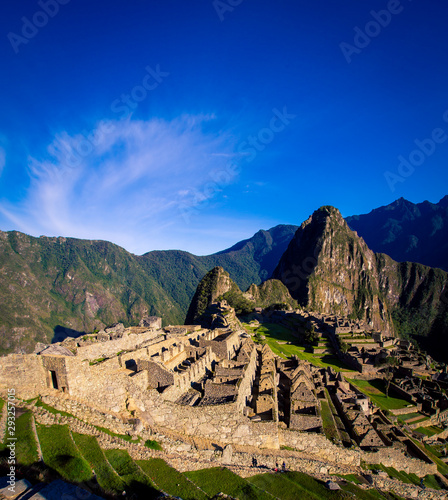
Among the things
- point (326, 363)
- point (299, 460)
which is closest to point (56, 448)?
point (299, 460)

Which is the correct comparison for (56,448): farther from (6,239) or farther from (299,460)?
(6,239)

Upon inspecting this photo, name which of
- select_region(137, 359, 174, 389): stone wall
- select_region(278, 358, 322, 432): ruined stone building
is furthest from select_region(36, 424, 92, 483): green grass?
select_region(278, 358, 322, 432): ruined stone building

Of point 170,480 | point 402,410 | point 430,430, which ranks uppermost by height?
point 170,480

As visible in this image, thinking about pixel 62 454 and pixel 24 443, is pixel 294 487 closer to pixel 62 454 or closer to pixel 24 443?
pixel 62 454

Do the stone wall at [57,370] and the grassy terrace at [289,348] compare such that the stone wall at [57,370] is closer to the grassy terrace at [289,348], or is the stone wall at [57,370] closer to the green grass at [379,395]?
the grassy terrace at [289,348]

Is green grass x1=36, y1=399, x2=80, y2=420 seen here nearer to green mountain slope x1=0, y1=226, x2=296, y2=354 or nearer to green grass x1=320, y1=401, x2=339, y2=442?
green grass x1=320, y1=401, x2=339, y2=442

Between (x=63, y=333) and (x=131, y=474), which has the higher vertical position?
(x=131, y=474)

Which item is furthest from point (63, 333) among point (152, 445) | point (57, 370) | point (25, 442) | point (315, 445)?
point (25, 442)
